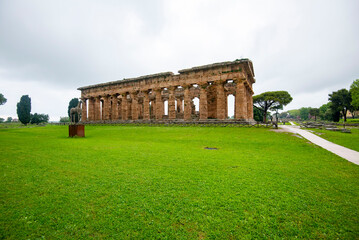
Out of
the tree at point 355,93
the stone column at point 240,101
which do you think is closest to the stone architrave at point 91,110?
the stone column at point 240,101

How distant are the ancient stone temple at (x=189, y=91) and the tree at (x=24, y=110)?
68.0 ft

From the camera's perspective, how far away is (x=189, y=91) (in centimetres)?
2841

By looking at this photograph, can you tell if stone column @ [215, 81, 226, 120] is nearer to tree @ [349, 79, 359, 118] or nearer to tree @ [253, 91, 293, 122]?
tree @ [253, 91, 293, 122]

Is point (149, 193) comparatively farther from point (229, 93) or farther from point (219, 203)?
point (229, 93)

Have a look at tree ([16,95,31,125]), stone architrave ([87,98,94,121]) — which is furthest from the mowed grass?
tree ([16,95,31,125])

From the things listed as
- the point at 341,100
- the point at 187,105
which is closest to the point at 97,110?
the point at 187,105

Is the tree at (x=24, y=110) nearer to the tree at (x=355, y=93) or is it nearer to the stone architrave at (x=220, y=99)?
the stone architrave at (x=220, y=99)

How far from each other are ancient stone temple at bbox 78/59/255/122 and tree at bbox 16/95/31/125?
20.7 m

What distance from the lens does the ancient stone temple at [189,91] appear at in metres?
24.8

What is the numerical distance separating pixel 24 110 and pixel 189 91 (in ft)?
171

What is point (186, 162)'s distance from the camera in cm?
545

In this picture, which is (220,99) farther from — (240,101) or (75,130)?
(75,130)

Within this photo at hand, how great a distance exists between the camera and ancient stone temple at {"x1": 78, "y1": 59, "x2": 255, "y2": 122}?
24.8m

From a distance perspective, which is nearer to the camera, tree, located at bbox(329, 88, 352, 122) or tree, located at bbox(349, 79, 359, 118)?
tree, located at bbox(349, 79, 359, 118)
